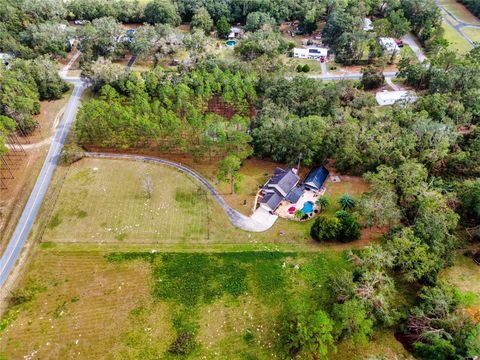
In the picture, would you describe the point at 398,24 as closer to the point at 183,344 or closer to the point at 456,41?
the point at 456,41

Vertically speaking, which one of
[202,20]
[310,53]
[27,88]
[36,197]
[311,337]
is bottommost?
[36,197]

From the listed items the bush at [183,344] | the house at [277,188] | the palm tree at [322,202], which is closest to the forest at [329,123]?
the palm tree at [322,202]

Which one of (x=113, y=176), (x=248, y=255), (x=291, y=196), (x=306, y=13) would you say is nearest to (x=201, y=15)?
(x=306, y=13)

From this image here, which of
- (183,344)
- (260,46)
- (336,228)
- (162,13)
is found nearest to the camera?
(183,344)

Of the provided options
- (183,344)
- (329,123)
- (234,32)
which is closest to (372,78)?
(329,123)

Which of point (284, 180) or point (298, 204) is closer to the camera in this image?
point (298, 204)

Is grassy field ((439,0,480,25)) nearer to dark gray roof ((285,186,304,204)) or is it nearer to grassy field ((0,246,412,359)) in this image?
dark gray roof ((285,186,304,204))

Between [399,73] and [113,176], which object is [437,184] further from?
[113,176]

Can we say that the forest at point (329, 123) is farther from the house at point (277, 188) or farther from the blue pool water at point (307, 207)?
the blue pool water at point (307, 207)
